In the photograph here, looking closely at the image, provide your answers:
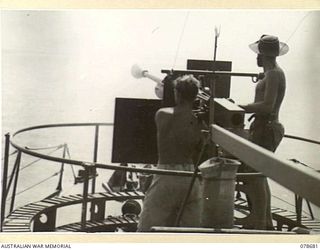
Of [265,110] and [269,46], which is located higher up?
[269,46]

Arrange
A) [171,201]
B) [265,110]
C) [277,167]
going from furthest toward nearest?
1. [265,110]
2. [171,201]
3. [277,167]

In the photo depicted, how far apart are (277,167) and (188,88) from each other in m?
0.39

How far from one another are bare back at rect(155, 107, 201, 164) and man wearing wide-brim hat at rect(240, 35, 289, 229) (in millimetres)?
166

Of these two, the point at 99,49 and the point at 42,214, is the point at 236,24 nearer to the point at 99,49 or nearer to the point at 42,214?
the point at 99,49

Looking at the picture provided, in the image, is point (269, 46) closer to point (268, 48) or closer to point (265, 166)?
point (268, 48)

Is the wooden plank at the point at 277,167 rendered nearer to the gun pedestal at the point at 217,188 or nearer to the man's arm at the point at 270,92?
the gun pedestal at the point at 217,188

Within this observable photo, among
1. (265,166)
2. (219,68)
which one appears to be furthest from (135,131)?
(265,166)

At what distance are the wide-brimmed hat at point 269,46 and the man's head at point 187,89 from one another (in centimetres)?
20

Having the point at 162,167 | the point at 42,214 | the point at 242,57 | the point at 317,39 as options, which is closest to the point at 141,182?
the point at 42,214

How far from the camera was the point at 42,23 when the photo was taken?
55.4 inches

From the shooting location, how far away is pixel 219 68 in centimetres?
141

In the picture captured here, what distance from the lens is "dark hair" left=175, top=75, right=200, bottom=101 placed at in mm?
1327

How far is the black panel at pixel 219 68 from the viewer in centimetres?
141

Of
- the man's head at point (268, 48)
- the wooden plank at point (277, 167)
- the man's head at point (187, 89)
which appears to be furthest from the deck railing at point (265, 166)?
the man's head at point (268, 48)
